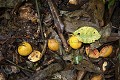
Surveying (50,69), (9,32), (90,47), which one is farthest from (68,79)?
(9,32)

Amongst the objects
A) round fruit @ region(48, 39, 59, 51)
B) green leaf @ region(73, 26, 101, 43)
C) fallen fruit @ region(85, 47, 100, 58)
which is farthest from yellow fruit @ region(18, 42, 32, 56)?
fallen fruit @ region(85, 47, 100, 58)

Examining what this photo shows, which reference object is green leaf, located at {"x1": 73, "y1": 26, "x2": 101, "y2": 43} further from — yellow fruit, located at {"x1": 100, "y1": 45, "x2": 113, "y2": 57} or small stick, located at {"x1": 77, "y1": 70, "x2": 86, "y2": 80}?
small stick, located at {"x1": 77, "y1": 70, "x2": 86, "y2": 80}

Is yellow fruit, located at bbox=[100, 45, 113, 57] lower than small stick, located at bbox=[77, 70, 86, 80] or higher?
higher

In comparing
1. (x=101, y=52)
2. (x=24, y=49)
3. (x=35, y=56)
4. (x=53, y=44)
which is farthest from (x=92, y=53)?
(x=24, y=49)

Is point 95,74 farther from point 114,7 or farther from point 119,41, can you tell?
point 114,7

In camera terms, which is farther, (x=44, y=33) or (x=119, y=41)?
(x=44, y=33)

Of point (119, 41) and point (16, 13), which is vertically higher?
point (16, 13)

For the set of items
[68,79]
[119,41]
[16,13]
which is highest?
[16,13]
